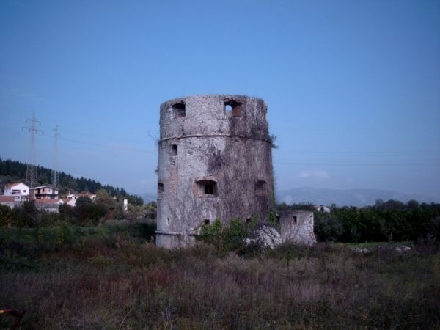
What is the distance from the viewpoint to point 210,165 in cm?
1506

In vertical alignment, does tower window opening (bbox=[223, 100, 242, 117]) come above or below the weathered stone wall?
above

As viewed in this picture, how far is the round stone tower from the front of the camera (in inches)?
592

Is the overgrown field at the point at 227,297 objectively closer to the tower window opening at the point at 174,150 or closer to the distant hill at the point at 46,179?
the tower window opening at the point at 174,150

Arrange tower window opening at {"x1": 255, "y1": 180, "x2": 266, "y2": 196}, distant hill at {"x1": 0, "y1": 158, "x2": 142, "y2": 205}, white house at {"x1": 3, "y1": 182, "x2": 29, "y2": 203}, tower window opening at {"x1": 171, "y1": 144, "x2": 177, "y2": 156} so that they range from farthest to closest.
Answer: distant hill at {"x1": 0, "y1": 158, "x2": 142, "y2": 205} → white house at {"x1": 3, "y1": 182, "x2": 29, "y2": 203} → tower window opening at {"x1": 255, "y1": 180, "x2": 266, "y2": 196} → tower window opening at {"x1": 171, "y1": 144, "x2": 177, "y2": 156}

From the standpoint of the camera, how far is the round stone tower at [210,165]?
15031 mm

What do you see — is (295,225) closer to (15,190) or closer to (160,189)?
(160,189)

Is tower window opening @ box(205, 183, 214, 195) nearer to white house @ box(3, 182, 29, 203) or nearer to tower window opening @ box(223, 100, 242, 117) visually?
tower window opening @ box(223, 100, 242, 117)

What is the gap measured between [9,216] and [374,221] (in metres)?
28.2

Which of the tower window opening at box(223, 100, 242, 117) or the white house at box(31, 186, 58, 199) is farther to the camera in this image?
the white house at box(31, 186, 58, 199)

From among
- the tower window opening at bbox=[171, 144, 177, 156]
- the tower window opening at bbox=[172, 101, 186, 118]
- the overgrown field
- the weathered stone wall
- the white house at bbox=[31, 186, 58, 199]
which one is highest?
the tower window opening at bbox=[172, 101, 186, 118]

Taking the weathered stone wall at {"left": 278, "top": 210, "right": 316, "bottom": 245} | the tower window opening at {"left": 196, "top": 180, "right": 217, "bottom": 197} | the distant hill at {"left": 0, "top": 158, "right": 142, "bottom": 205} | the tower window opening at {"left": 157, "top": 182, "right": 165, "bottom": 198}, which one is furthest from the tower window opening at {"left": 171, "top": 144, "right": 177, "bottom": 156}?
the distant hill at {"left": 0, "top": 158, "right": 142, "bottom": 205}

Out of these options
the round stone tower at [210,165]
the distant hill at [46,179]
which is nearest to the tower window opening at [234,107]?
the round stone tower at [210,165]

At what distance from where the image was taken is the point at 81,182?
335 feet

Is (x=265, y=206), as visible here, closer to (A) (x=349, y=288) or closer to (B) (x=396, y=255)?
(B) (x=396, y=255)
